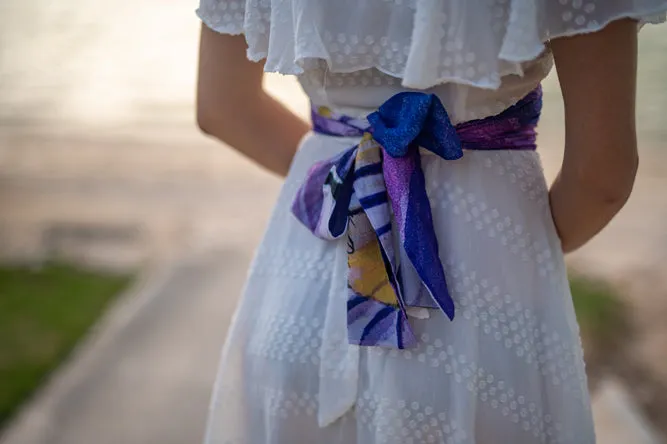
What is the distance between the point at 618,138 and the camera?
106cm

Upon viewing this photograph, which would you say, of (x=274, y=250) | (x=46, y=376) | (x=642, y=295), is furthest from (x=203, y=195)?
(x=274, y=250)

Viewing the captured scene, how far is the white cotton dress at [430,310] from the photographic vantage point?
42.9 inches

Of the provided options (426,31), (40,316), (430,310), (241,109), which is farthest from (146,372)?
(426,31)

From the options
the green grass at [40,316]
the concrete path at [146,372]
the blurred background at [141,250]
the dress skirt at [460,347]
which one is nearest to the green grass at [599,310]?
the blurred background at [141,250]

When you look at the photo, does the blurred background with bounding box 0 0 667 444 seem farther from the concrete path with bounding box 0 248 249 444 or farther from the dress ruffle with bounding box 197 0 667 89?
the dress ruffle with bounding box 197 0 667 89

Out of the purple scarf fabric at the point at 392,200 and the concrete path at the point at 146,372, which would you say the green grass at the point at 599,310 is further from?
the purple scarf fabric at the point at 392,200

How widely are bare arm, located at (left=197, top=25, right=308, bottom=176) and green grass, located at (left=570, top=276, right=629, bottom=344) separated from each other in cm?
223

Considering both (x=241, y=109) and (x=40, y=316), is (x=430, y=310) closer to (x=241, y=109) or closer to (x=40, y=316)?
(x=241, y=109)

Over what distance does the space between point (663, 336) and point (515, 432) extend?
2.53 m

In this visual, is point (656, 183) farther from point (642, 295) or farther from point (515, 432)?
point (515, 432)

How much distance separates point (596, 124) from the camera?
3.45 ft

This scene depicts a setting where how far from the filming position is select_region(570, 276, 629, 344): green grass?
3.41 meters

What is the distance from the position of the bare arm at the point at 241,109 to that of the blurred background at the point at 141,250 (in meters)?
1.59

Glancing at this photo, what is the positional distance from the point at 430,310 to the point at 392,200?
0.53 feet
